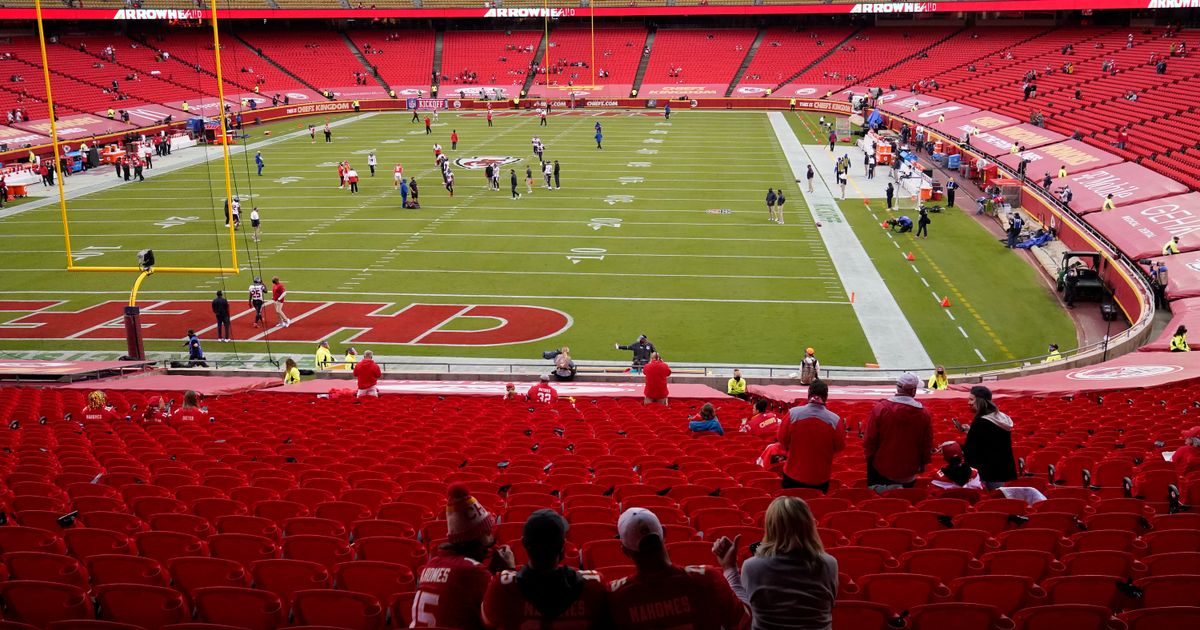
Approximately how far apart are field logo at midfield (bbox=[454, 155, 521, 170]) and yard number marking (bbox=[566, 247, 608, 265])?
1487 centimetres

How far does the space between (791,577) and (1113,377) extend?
1487 centimetres

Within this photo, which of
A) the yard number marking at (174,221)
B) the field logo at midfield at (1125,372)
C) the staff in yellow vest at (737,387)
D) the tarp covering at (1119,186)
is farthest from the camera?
the yard number marking at (174,221)

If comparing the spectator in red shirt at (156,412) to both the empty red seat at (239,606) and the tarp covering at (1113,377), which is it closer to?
the empty red seat at (239,606)

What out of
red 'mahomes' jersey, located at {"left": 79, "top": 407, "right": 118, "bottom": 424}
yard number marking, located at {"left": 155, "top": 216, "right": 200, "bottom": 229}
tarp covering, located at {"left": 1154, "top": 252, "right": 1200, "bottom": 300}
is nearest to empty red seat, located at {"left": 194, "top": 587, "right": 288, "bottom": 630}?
red 'mahomes' jersey, located at {"left": 79, "top": 407, "right": 118, "bottom": 424}

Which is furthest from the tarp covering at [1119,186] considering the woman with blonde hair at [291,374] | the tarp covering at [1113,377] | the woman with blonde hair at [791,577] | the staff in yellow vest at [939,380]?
the woman with blonde hair at [791,577]

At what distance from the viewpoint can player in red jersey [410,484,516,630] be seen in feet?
14.6

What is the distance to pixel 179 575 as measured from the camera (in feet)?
18.8

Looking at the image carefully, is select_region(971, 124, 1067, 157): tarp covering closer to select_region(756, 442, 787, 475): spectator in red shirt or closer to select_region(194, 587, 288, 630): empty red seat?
select_region(756, 442, 787, 475): spectator in red shirt

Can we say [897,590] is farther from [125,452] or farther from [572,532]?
[125,452]

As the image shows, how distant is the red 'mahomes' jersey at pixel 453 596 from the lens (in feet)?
14.6

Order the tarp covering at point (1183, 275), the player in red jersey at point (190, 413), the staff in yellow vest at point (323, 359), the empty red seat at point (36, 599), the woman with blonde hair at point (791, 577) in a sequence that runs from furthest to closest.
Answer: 1. the tarp covering at point (1183, 275)
2. the staff in yellow vest at point (323, 359)
3. the player in red jersey at point (190, 413)
4. the empty red seat at point (36, 599)
5. the woman with blonde hair at point (791, 577)

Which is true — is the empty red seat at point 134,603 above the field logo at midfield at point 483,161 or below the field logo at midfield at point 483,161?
below

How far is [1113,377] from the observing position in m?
16.8

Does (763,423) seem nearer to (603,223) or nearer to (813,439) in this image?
(813,439)
